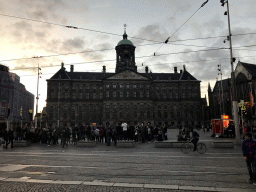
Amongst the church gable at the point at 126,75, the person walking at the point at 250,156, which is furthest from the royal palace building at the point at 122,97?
the person walking at the point at 250,156

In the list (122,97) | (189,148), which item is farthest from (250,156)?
(122,97)

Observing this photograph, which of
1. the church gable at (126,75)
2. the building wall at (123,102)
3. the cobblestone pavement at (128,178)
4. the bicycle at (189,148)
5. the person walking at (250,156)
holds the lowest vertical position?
the cobblestone pavement at (128,178)

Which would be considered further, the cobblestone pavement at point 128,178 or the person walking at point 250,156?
the person walking at point 250,156

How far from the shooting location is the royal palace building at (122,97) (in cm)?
6397

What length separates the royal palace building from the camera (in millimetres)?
63969

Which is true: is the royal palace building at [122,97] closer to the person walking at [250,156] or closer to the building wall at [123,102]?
the building wall at [123,102]

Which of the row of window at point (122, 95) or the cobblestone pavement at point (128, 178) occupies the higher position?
the row of window at point (122, 95)

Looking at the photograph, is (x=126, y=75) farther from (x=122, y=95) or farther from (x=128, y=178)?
(x=128, y=178)

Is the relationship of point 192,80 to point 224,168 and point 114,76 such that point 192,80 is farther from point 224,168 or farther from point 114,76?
point 224,168

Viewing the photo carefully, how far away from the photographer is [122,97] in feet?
214

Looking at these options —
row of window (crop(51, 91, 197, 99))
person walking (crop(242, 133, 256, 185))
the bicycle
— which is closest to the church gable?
row of window (crop(51, 91, 197, 99))

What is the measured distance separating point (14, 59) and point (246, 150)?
671 inches

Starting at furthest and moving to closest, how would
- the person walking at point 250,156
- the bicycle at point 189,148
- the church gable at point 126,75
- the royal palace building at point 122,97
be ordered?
the church gable at point 126,75 < the royal palace building at point 122,97 < the bicycle at point 189,148 < the person walking at point 250,156

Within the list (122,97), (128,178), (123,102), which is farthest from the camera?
(122,97)
